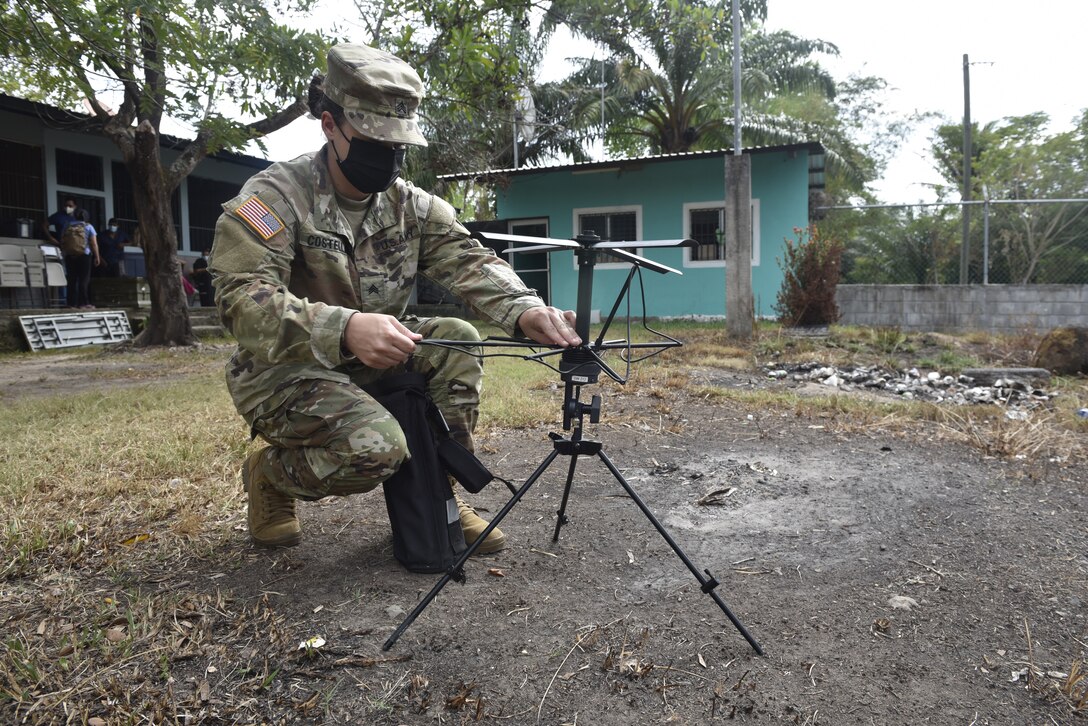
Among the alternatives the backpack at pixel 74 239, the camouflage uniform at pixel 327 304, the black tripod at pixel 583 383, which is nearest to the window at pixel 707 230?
the backpack at pixel 74 239

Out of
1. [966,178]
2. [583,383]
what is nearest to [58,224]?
[583,383]

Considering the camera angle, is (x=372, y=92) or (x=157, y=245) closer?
(x=372, y=92)

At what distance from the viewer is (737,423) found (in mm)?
4617

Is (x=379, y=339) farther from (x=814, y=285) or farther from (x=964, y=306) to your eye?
(x=964, y=306)

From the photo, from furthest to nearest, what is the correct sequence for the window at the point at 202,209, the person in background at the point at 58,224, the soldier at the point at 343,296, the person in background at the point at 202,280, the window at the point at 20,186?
the window at the point at 202,209
the person in background at the point at 202,280
the window at the point at 20,186
the person in background at the point at 58,224
the soldier at the point at 343,296

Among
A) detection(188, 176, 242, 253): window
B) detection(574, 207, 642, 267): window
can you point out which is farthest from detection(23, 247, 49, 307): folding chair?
detection(574, 207, 642, 267): window

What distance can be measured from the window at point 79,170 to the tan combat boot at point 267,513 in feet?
46.8

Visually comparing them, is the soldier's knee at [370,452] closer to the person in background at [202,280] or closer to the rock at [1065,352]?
the rock at [1065,352]

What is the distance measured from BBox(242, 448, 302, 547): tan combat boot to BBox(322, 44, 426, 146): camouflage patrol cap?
1081mm

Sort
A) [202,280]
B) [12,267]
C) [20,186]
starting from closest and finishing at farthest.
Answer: [12,267] < [20,186] < [202,280]

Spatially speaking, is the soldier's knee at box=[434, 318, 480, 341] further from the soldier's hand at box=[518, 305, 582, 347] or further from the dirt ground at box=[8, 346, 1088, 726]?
the dirt ground at box=[8, 346, 1088, 726]

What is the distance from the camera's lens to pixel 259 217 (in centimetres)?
216

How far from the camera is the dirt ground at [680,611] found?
5.40 ft

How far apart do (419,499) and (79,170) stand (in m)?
15.2
